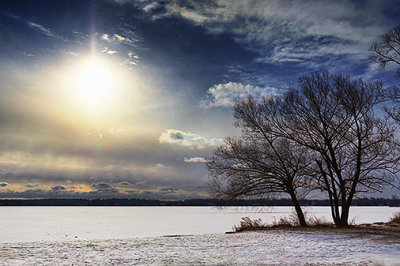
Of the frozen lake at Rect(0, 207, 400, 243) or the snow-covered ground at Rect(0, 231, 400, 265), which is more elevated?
the snow-covered ground at Rect(0, 231, 400, 265)

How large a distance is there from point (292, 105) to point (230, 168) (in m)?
5.89

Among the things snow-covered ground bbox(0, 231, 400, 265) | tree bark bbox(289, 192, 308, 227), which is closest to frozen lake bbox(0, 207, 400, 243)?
tree bark bbox(289, 192, 308, 227)

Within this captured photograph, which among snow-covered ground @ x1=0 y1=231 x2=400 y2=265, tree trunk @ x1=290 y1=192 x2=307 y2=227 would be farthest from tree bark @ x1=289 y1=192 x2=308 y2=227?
snow-covered ground @ x1=0 y1=231 x2=400 y2=265

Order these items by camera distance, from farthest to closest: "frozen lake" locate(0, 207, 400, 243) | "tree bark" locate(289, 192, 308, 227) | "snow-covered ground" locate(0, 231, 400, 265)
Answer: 1. "frozen lake" locate(0, 207, 400, 243)
2. "tree bark" locate(289, 192, 308, 227)
3. "snow-covered ground" locate(0, 231, 400, 265)

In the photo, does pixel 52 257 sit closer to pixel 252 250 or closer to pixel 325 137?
pixel 252 250

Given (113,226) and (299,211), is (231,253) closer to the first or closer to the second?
(299,211)

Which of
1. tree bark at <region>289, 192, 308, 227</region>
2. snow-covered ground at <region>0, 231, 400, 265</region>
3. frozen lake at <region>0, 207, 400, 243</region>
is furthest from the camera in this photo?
frozen lake at <region>0, 207, 400, 243</region>

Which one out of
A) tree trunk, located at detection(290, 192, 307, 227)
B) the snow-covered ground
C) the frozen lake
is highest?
tree trunk, located at detection(290, 192, 307, 227)

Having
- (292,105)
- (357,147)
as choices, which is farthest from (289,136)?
(357,147)

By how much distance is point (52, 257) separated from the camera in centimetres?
1234

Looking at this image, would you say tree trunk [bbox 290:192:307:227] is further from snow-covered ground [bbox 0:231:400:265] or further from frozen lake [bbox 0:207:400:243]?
snow-covered ground [bbox 0:231:400:265]

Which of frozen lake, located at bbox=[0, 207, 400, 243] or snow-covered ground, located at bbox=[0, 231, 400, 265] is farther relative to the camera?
frozen lake, located at bbox=[0, 207, 400, 243]

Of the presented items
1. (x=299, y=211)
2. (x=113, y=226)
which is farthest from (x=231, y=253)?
(x=113, y=226)

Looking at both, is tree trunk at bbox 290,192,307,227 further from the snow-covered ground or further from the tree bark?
the snow-covered ground
